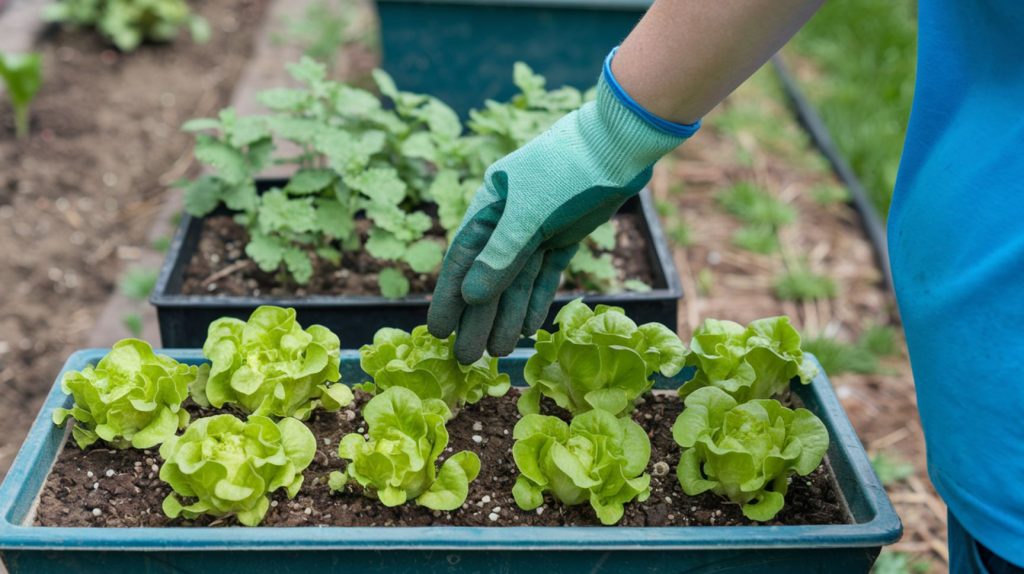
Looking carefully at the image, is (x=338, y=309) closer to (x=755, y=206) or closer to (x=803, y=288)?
(x=803, y=288)

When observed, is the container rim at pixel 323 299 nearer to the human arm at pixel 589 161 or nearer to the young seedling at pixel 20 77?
the human arm at pixel 589 161

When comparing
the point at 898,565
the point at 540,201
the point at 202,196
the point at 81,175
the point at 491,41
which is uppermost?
the point at 540,201

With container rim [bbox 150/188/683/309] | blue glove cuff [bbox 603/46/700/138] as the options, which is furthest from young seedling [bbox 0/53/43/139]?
blue glove cuff [bbox 603/46/700/138]

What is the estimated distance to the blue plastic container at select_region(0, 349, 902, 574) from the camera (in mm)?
1301

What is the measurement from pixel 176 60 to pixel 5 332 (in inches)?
72.3

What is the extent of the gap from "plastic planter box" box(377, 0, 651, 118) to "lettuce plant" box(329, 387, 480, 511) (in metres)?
2.04

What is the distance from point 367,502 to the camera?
4.91ft

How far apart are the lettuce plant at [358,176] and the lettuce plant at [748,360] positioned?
53 cm

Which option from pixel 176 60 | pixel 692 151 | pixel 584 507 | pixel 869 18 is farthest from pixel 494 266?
pixel 869 18

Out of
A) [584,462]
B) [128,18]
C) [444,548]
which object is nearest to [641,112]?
[584,462]

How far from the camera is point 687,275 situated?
3297 mm

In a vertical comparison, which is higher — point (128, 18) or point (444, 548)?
point (444, 548)

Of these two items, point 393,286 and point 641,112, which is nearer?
point 641,112

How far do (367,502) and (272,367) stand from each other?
248 millimetres
